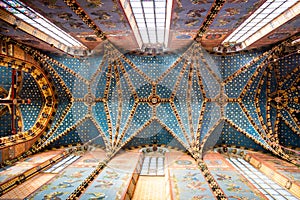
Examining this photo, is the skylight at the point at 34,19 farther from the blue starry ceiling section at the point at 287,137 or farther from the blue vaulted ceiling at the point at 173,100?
the blue starry ceiling section at the point at 287,137

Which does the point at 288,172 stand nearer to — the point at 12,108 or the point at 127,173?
the point at 127,173

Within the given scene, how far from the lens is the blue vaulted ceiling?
41.2ft

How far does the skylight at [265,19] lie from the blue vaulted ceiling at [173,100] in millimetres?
1457

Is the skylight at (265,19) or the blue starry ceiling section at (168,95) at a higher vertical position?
the skylight at (265,19)

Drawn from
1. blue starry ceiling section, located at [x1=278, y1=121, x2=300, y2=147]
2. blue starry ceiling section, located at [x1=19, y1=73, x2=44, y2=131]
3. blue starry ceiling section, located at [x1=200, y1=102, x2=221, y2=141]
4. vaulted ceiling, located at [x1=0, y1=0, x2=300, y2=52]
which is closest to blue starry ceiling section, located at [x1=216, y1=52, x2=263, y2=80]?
vaulted ceiling, located at [x1=0, y1=0, x2=300, y2=52]

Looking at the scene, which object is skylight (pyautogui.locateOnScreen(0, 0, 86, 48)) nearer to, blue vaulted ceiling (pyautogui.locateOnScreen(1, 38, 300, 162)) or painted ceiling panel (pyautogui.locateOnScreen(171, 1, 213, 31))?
blue vaulted ceiling (pyautogui.locateOnScreen(1, 38, 300, 162))

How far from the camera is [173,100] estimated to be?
13.8m

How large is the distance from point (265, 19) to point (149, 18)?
15.5 feet

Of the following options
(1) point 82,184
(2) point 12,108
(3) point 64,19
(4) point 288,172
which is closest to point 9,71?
(2) point 12,108

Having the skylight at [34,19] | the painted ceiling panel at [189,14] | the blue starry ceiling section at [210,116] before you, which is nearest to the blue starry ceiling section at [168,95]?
the blue starry ceiling section at [210,116]

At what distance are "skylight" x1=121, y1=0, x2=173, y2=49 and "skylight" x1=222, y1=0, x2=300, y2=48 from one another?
338cm

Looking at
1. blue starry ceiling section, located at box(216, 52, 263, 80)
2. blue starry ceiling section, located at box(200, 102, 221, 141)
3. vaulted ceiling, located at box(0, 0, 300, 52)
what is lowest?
blue starry ceiling section, located at box(200, 102, 221, 141)

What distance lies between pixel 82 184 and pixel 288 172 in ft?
26.9

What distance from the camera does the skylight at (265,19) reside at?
8.02 meters
